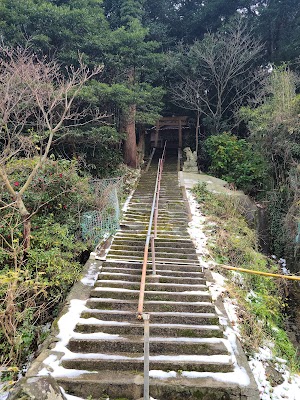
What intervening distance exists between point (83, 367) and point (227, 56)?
17.5 meters

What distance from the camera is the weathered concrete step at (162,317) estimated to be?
4.90 meters

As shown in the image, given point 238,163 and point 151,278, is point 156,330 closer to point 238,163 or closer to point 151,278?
point 151,278

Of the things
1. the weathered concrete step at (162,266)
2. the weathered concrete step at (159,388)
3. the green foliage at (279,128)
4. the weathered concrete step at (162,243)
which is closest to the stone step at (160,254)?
the weathered concrete step at (162,243)

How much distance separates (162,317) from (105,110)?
9658 millimetres

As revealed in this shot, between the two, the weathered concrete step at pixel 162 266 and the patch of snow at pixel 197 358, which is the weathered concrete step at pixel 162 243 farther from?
the patch of snow at pixel 197 358

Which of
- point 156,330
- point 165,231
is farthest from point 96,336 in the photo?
point 165,231

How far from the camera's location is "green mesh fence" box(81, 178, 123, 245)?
725cm

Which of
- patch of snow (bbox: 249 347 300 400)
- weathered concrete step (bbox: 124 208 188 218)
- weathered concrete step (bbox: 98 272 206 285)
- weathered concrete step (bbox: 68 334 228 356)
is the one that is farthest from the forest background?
patch of snow (bbox: 249 347 300 400)

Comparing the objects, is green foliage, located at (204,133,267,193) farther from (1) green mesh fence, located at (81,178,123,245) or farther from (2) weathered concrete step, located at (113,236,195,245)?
(1) green mesh fence, located at (81,178,123,245)

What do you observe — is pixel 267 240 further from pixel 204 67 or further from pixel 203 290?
pixel 204 67

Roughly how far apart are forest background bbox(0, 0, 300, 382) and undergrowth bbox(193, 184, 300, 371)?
2.05 metres

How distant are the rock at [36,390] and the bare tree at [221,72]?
1587 centimetres

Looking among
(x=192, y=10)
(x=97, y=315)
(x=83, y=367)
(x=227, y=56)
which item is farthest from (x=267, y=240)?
(x=192, y=10)

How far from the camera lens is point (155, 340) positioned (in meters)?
4.43
